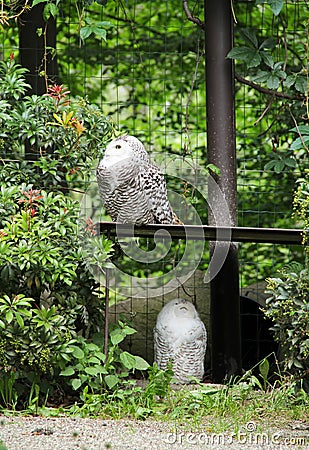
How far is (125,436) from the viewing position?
3988 millimetres

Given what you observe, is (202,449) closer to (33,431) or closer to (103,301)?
(33,431)

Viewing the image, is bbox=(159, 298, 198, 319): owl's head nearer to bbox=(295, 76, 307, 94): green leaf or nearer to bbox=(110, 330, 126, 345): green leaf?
bbox=(110, 330, 126, 345): green leaf

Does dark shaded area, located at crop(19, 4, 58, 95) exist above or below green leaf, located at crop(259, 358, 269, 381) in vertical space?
above

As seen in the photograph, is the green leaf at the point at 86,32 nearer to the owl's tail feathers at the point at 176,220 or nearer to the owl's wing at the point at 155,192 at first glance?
the owl's wing at the point at 155,192

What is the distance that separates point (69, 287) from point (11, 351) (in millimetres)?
521

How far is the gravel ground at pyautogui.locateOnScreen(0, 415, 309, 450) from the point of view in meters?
3.82

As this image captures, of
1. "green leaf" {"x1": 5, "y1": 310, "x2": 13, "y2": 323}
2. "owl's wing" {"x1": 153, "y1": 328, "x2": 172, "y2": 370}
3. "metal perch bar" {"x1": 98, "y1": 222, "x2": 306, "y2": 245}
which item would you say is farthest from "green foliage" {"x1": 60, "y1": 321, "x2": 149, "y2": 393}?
"metal perch bar" {"x1": 98, "y1": 222, "x2": 306, "y2": 245}

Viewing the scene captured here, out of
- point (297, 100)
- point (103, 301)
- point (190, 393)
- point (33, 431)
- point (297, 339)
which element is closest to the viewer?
point (33, 431)

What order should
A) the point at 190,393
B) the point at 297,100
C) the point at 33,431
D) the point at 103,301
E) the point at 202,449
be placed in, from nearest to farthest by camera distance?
the point at 202,449 → the point at 33,431 → the point at 190,393 → the point at 103,301 → the point at 297,100

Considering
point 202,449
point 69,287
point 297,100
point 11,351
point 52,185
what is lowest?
point 202,449

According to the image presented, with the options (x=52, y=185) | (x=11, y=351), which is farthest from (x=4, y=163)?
(x=11, y=351)

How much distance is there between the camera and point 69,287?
4.74m

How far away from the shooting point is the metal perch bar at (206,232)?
4.87m

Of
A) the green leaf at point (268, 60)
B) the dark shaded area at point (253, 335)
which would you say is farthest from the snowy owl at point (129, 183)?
the dark shaded area at point (253, 335)
